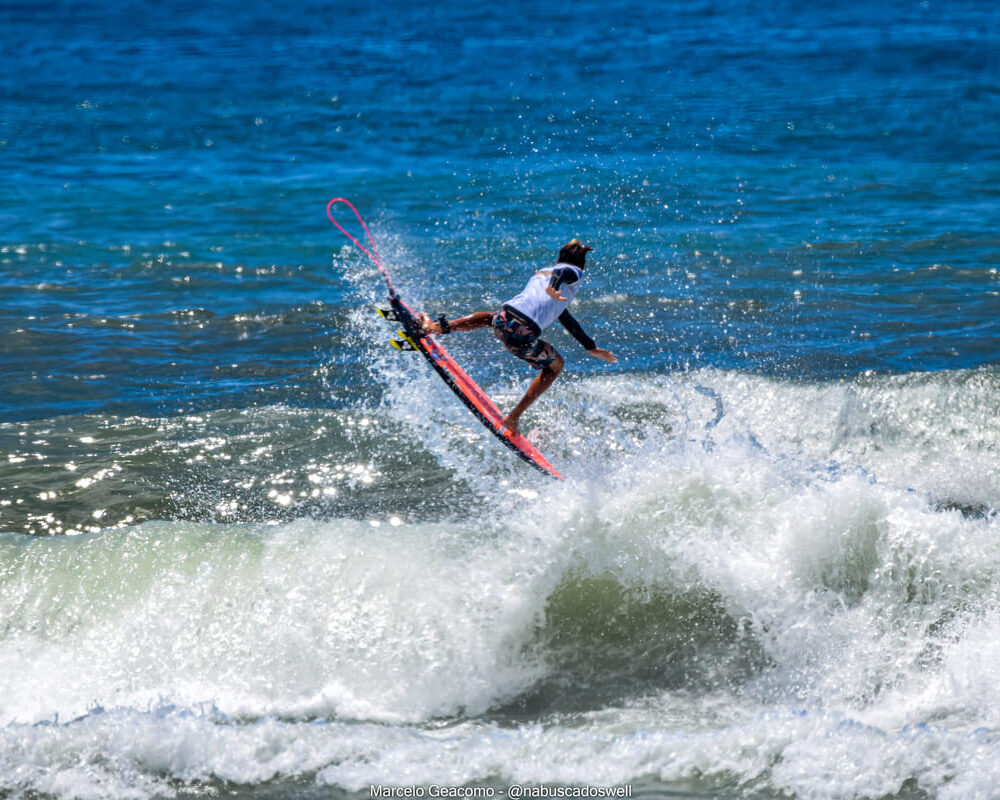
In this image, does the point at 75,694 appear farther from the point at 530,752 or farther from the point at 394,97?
the point at 394,97

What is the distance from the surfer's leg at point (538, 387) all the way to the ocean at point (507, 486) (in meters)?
0.50

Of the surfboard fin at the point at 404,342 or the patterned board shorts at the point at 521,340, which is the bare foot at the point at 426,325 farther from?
the patterned board shorts at the point at 521,340

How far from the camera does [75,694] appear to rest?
6.39m

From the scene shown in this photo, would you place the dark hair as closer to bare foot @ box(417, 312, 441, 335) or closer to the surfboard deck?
bare foot @ box(417, 312, 441, 335)

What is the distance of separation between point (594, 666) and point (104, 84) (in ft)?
87.6

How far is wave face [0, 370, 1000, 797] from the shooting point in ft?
17.9

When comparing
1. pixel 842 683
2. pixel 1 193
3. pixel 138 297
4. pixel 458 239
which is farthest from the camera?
pixel 1 193

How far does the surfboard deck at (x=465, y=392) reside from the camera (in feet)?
29.6

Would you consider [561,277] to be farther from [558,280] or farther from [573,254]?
[573,254]

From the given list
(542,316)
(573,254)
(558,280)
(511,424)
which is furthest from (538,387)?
(573,254)

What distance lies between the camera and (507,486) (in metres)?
8.88

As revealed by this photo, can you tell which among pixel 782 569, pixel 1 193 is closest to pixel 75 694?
pixel 782 569

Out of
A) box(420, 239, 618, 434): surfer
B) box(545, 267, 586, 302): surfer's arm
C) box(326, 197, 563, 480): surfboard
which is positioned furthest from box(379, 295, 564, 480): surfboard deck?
box(545, 267, 586, 302): surfer's arm

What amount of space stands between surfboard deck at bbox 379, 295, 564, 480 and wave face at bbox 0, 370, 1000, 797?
763mm
